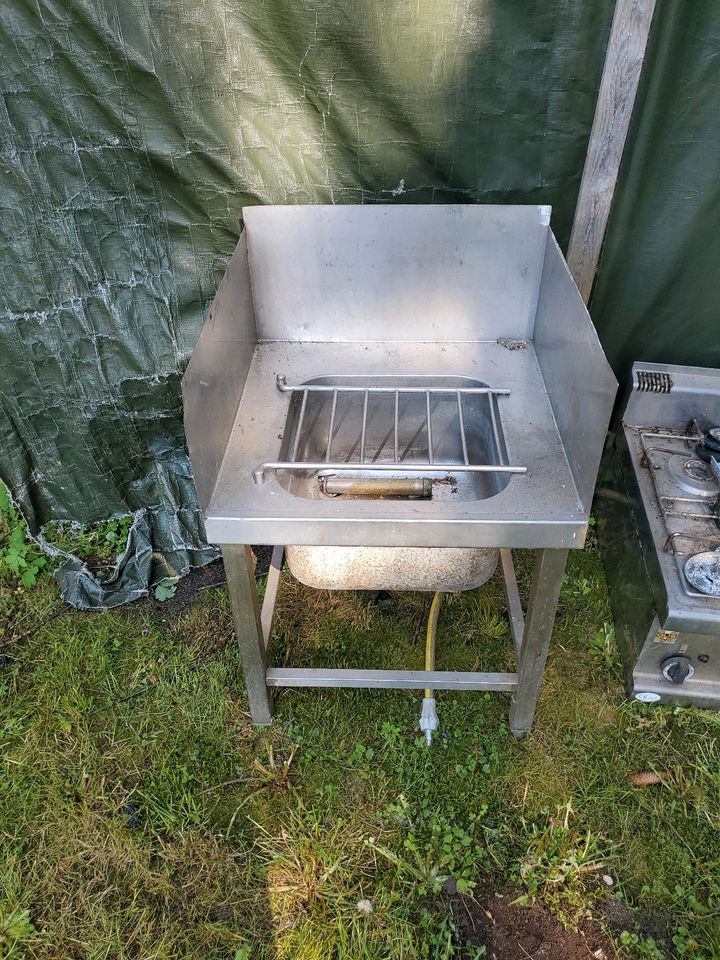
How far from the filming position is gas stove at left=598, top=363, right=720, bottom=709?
1934mm

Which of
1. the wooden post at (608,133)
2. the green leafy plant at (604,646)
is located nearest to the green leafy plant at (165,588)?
the green leafy plant at (604,646)

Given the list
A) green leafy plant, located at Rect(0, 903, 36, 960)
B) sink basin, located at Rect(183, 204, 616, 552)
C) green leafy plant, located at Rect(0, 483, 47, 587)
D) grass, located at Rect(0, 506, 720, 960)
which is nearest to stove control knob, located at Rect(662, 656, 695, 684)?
grass, located at Rect(0, 506, 720, 960)

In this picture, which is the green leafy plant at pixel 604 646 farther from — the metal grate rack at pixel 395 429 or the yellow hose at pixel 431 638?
the metal grate rack at pixel 395 429

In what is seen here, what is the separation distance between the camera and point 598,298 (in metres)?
2.36

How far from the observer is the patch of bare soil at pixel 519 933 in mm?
1668

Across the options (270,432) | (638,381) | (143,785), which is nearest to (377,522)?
(270,432)

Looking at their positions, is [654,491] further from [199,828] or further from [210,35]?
[210,35]

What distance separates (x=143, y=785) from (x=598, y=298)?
215 centimetres

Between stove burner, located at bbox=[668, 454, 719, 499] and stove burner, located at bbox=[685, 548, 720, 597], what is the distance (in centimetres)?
25

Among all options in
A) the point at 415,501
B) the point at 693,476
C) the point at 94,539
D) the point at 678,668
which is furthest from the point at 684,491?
the point at 94,539

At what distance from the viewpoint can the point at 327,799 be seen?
1.95 m

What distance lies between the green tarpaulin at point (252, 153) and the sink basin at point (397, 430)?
641 mm

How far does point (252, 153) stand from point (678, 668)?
2.02 m

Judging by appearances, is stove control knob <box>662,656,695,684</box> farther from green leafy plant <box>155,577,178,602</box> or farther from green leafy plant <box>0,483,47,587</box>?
green leafy plant <box>0,483,47,587</box>
